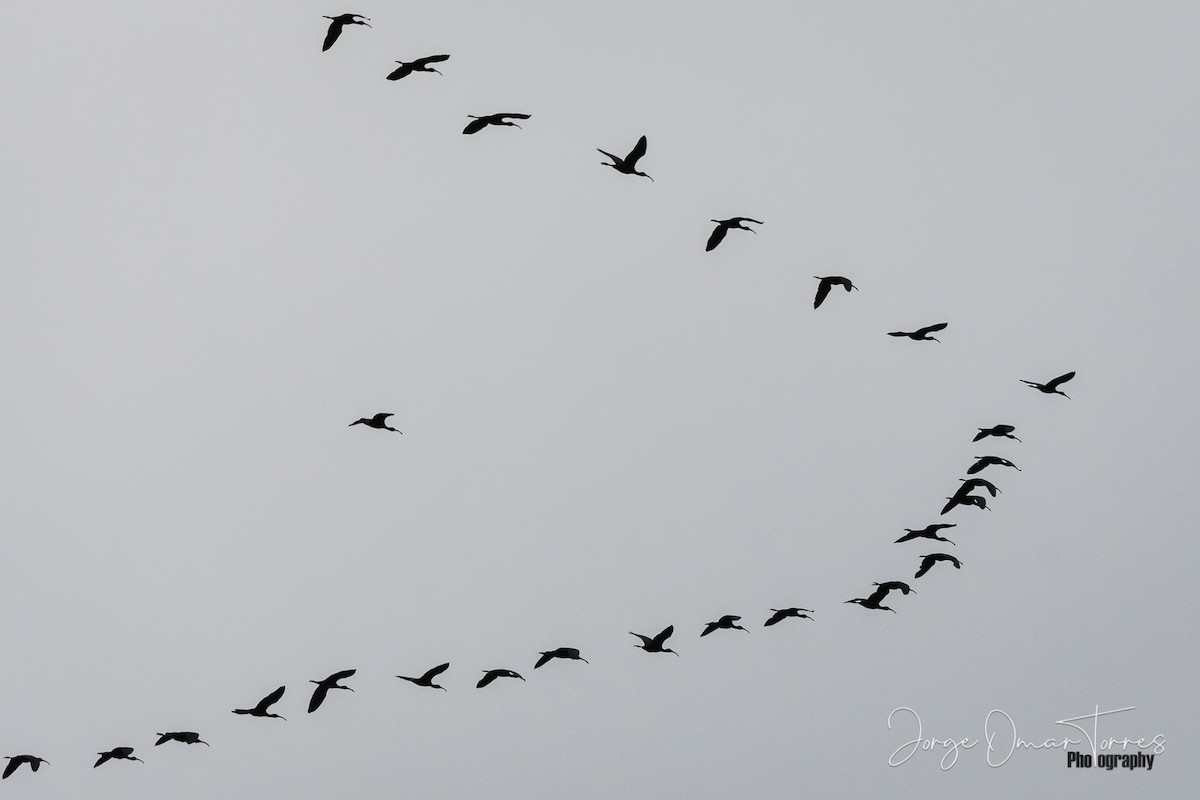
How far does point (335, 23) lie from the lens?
5059 cm

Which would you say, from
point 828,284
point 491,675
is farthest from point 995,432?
point 491,675

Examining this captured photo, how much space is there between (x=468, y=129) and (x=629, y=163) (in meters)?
5.94

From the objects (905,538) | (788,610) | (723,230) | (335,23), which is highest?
(335,23)

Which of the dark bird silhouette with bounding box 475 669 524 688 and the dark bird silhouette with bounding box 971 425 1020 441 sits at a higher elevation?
the dark bird silhouette with bounding box 971 425 1020 441

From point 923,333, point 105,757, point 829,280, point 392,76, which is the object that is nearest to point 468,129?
point 392,76

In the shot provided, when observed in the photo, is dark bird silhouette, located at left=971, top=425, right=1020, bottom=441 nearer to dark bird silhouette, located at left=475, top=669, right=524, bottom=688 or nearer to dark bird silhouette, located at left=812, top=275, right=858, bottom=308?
dark bird silhouette, located at left=812, top=275, right=858, bottom=308

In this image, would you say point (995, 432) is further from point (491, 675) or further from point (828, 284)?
point (491, 675)

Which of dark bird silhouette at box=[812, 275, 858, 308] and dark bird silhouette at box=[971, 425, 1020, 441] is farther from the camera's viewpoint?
dark bird silhouette at box=[971, 425, 1020, 441]

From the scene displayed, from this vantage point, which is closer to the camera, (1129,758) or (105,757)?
(105,757)

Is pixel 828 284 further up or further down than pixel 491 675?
further up

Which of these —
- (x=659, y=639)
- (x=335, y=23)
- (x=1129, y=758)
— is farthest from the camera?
(x=1129, y=758)

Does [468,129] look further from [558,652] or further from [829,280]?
[558,652]

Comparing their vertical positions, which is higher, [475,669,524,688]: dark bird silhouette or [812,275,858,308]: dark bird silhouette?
[812,275,858,308]: dark bird silhouette

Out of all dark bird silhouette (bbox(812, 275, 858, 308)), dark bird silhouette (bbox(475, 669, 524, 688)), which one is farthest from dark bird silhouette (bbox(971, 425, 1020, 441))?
dark bird silhouette (bbox(475, 669, 524, 688))
